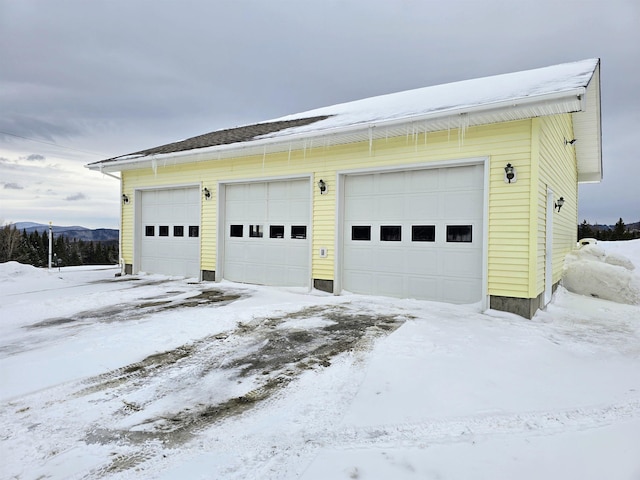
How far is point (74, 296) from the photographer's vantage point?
725cm

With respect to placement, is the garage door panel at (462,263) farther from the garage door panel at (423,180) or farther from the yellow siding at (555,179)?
the garage door panel at (423,180)

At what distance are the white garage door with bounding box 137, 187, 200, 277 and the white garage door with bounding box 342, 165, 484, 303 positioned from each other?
15.8 feet

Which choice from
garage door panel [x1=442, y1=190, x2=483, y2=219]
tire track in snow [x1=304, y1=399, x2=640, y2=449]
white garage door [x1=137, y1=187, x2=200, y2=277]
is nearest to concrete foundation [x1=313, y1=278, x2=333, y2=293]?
garage door panel [x1=442, y1=190, x2=483, y2=219]

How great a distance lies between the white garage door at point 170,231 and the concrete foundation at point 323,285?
3.83m

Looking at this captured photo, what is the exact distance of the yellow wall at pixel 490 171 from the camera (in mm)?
5820

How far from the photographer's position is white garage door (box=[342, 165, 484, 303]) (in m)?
6.50

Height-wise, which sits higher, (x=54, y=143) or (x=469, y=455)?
(x=54, y=143)

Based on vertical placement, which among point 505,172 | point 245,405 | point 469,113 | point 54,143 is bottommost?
point 245,405

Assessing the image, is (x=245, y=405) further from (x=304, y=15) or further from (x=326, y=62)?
(x=326, y=62)

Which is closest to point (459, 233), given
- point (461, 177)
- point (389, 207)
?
point (461, 177)

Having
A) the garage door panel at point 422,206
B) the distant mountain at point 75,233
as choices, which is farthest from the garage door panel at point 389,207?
the distant mountain at point 75,233

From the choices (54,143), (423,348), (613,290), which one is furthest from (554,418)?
(54,143)

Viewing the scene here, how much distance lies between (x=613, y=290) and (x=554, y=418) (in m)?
7.21

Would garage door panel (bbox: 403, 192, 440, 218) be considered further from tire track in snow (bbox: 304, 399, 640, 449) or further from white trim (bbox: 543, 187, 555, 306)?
tire track in snow (bbox: 304, 399, 640, 449)
